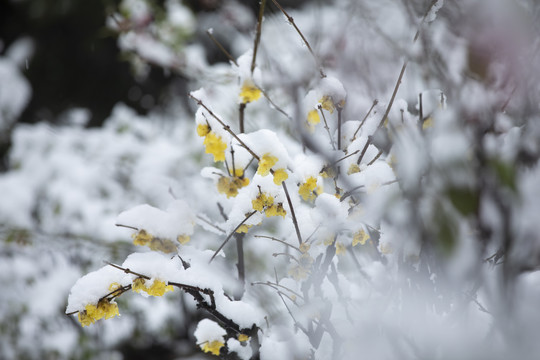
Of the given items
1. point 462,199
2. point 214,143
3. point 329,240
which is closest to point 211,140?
point 214,143

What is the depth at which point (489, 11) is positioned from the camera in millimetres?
415

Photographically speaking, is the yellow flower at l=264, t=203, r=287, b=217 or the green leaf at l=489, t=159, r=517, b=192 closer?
the green leaf at l=489, t=159, r=517, b=192

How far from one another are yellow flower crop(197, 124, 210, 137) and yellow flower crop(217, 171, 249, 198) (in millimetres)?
126

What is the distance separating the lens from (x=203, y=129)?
0.84 meters

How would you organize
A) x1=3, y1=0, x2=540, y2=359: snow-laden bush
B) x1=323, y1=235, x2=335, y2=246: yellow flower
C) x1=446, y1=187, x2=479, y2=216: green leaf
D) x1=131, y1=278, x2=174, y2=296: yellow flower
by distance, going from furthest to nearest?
x1=323, y1=235, x2=335, y2=246: yellow flower < x1=131, y1=278, x2=174, y2=296: yellow flower < x1=3, y1=0, x2=540, y2=359: snow-laden bush < x1=446, y1=187, x2=479, y2=216: green leaf

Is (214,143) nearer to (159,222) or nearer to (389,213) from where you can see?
(159,222)

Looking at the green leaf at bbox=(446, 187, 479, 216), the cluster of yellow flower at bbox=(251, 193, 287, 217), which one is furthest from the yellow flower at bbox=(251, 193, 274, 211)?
the green leaf at bbox=(446, 187, 479, 216)

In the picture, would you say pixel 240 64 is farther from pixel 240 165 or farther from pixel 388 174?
pixel 388 174

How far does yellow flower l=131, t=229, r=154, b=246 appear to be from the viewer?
86 centimetres

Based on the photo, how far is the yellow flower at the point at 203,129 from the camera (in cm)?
83

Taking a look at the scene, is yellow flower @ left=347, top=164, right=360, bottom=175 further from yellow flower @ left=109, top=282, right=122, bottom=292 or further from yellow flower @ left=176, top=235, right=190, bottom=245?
yellow flower @ left=109, top=282, right=122, bottom=292

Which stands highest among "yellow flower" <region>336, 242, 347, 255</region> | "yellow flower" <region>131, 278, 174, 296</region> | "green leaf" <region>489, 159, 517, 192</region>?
"yellow flower" <region>336, 242, 347, 255</region>

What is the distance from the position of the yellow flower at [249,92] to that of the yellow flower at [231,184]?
0.19 metres

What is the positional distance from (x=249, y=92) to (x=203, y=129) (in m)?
0.13
